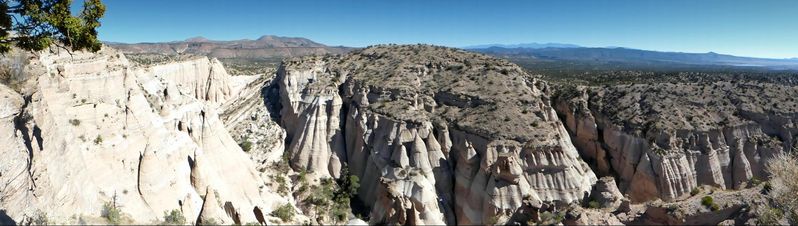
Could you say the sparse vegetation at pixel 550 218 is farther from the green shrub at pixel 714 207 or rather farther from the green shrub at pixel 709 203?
the green shrub at pixel 714 207

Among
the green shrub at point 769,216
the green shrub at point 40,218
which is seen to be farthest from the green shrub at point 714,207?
the green shrub at point 40,218

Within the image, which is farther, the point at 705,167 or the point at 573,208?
the point at 705,167

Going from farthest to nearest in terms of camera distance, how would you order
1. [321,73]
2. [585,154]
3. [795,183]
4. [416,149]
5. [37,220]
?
[321,73] < [585,154] < [416,149] < [795,183] < [37,220]

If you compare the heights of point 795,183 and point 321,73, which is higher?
point 321,73

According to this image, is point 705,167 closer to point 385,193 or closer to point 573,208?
point 573,208

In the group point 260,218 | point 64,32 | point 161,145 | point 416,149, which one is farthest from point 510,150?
point 64,32
